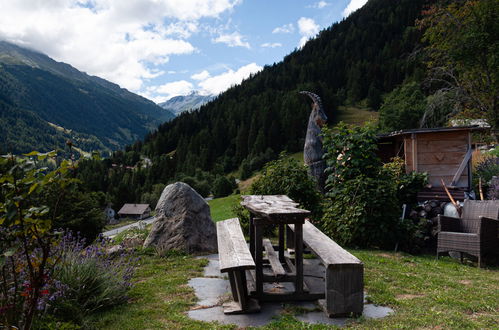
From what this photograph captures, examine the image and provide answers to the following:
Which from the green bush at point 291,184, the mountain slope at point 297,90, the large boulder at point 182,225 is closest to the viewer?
the large boulder at point 182,225

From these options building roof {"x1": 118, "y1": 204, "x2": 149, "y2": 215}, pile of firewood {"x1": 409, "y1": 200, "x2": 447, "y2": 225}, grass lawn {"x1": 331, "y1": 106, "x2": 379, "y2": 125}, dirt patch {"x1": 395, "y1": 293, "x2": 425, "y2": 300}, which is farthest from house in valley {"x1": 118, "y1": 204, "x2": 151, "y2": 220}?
dirt patch {"x1": 395, "y1": 293, "x2": 425, "y2": 300}

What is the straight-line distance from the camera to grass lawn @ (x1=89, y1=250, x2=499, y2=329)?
398cm

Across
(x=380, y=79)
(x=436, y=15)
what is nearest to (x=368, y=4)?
(x=380, y=79)

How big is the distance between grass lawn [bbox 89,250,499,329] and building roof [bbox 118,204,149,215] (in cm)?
6741

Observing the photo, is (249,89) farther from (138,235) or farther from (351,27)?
(138,235)

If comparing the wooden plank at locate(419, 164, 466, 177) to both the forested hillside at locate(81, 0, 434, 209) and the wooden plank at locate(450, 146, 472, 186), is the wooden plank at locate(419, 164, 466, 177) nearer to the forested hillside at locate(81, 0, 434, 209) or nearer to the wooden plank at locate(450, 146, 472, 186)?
the wooden plank at locate(450, 146, 472, 186)

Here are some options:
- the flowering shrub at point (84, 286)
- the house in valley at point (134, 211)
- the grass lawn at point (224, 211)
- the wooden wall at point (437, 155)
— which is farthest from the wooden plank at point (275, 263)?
the house in valley at point (134, 211)

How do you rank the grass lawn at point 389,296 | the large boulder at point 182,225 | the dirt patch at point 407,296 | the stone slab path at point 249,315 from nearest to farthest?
the grass lawn at point 389,296 < the stone slab path at point 249,315 < the dirt patch at point 407,296 < the large boulder at point 182,225

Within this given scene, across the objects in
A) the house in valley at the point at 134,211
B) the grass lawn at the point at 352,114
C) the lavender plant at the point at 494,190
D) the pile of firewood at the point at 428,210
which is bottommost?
the house in valley at the point at 134,211

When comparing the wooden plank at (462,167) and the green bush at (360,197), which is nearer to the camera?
the green bush at (360,197)

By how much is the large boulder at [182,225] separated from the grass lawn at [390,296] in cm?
42

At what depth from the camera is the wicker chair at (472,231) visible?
23.3 feet

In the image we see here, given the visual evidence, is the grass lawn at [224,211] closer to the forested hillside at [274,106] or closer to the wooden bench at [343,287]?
the wooden bench at [343,287]

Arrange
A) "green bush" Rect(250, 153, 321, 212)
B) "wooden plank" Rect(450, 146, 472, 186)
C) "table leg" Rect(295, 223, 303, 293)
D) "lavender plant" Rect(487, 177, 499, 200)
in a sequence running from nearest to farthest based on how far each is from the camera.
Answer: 1. "table leg" Rect(295, 223, 303, 293)
2. "green bush" Rect(250, 153, 321, 212)
3. "lavender plant" Rect(487, 177, 499, 200)
4. "wooden plank" Rect(450, 146, 472, 186)
